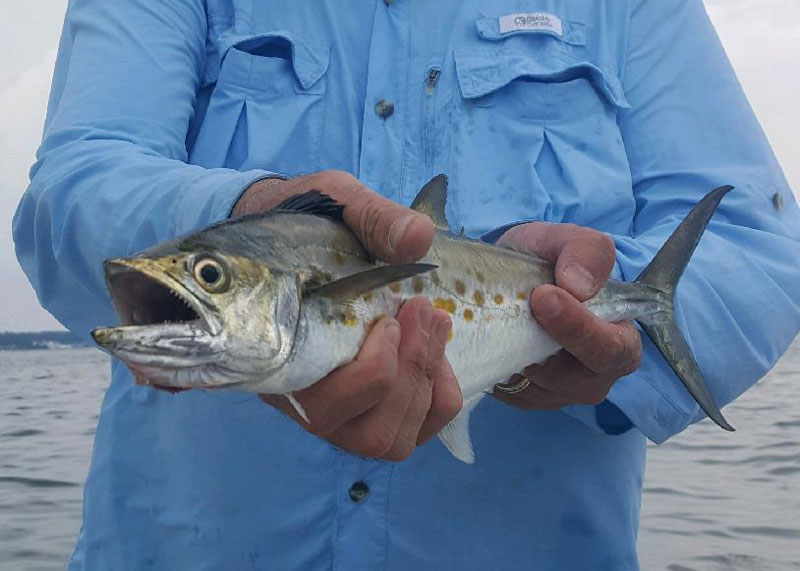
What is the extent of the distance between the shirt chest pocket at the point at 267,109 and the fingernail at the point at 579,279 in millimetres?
824

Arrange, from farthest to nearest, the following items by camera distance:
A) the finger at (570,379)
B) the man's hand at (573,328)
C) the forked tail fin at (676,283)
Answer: the forked tail fin at (676,283), the finger at (570,379), the man's hand at (573,328)

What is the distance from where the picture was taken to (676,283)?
262 cm

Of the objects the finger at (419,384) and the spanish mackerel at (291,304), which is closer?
the spanish mackerel at (291,304)

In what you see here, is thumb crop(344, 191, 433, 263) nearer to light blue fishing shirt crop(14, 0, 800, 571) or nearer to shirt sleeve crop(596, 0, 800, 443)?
light blue fishing shirt crop(14, 0, 800, 571)

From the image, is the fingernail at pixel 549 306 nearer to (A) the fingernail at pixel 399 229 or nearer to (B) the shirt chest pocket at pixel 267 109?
(A) the fingernail at pixel 399 229

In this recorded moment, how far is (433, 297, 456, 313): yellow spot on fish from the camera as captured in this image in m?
2.19

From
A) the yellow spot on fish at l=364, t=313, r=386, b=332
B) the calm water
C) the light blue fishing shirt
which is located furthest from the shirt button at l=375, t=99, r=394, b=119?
the calm water

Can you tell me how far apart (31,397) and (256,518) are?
1551 cm

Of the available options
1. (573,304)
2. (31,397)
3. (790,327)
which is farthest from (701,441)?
(31,397)

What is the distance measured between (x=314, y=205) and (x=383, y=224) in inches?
6.5

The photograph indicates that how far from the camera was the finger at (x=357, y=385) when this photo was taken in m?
1.80

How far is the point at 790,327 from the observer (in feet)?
9.00

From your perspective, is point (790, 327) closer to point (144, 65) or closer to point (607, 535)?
point (607, 535)

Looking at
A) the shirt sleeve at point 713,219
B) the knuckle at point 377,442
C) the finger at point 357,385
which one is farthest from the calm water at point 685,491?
the finger at point 357,385
